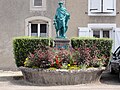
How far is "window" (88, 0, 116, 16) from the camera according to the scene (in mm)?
17812

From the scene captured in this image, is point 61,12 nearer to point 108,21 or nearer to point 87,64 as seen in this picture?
point 87,64

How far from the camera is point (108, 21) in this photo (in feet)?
58.6

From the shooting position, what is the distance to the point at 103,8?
1780 cm

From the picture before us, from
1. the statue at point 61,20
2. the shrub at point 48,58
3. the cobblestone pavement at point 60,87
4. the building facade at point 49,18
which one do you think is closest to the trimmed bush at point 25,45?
the shrub at point 48,58

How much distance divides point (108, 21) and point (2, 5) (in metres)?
6.25

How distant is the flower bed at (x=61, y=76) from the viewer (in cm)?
1192

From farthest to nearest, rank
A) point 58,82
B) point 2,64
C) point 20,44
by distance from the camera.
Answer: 1. point 2,64
2. point 20,44
3. point 58,82

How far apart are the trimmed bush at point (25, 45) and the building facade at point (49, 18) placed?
4.17 m

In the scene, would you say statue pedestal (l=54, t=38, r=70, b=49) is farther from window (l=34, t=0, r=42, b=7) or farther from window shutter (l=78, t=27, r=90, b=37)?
window (l=34, t=0, r=42, b=7)

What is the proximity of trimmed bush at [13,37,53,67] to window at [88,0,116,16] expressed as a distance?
5033 millimetres

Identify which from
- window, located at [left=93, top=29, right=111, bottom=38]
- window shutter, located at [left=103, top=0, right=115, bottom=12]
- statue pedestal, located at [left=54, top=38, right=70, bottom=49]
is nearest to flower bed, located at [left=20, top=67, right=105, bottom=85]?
statue pedestal, located at [left=54, top=38, right=70, bottom=49]

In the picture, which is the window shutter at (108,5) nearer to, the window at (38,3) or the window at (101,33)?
the window at (101,33)

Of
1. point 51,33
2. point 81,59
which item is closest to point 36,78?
point 81,59

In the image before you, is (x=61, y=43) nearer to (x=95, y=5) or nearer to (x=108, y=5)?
(x=95, y=5)
